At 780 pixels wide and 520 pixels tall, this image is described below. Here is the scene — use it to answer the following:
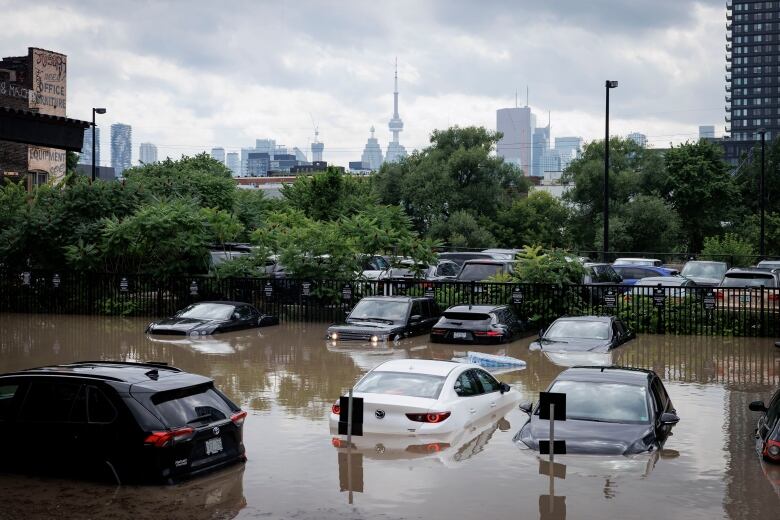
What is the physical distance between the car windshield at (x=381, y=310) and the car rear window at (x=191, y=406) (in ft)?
49.9

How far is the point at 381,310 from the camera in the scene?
2769cm

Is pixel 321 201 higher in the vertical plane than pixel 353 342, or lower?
higher

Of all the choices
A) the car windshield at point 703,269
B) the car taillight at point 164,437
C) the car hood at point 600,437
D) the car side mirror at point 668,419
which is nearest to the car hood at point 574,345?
the car side mirror at point 668,419

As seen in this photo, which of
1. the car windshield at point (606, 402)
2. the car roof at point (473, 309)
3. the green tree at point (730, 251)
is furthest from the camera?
the green tree at point (730, 251)

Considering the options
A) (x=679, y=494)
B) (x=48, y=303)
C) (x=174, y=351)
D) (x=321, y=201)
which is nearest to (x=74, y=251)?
(x=48, y=303)

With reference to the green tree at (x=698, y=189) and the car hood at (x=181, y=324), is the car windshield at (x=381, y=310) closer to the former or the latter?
the car hood at (x=181, y=324)

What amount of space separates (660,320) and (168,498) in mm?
21319

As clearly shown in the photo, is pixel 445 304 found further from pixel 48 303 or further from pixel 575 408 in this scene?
pixel 575 408

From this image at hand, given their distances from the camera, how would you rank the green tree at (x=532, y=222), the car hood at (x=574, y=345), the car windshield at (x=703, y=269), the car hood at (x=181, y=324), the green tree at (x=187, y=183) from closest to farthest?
1. the car hood at (x=574, y=345)
2. the car hood at (x=181, y=324)
3. the car windshield at (x=703, y=269)
4. the green tree at (x=187, y=183)
5. the green tree at (x=532, y=222)

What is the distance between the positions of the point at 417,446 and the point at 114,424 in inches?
164

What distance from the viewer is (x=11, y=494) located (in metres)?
11.0

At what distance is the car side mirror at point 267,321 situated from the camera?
30266 millimetres

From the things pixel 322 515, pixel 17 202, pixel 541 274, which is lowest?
pixel 322 515

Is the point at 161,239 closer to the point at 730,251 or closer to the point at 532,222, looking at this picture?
the point at 730,251
